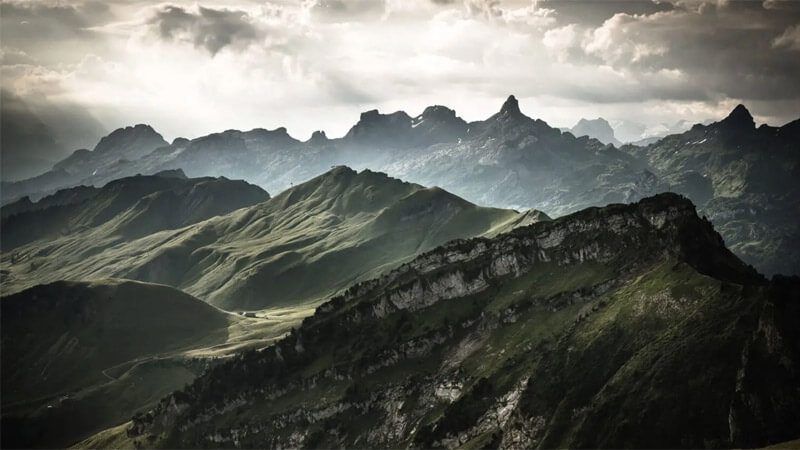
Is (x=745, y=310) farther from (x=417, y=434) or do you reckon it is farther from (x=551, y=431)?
(x=417, y=434)

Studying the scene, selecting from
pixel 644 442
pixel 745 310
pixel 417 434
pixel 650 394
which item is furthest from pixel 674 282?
pixel 417 434

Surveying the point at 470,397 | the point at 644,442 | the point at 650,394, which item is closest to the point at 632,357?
the point at 650,394

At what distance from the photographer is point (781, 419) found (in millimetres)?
138875

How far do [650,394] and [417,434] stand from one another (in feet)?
238

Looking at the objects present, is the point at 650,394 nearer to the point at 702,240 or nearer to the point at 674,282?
the point at 674,282

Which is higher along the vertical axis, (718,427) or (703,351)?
(703,351)

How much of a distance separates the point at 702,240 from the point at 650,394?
66.1 meters

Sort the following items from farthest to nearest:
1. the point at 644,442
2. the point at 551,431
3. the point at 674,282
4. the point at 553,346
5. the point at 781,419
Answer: the point at 553,346 → the point at 674,282 → the point at 551,431 → the point at 644,442 → the point at 781,419

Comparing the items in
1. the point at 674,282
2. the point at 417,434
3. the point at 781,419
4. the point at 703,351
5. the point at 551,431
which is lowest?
the point at 417,434

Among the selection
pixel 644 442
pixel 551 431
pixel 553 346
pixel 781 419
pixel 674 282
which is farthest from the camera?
pixel 553 346

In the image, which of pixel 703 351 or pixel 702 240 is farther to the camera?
pixel 702 240

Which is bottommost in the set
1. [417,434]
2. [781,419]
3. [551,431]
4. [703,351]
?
[417,434]

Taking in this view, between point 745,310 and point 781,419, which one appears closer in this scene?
point 781,419

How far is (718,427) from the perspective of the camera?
5620 inches
